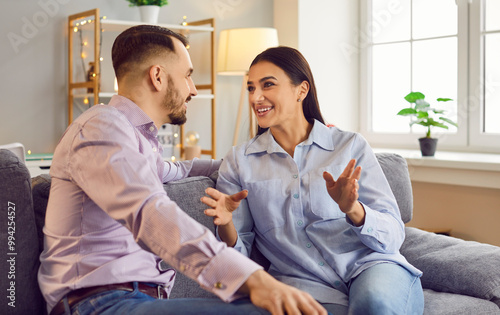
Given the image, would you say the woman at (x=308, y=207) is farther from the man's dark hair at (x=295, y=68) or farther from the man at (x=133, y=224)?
the man at (x=133, y=224)

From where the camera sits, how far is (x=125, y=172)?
3.93 ft

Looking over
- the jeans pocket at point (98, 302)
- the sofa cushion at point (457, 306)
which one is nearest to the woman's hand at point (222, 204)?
the jeans pocket at point (98, 302)

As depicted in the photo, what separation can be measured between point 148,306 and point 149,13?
271cm

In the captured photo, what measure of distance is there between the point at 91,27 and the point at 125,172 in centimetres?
260

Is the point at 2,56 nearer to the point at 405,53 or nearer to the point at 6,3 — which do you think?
the point at 6,3

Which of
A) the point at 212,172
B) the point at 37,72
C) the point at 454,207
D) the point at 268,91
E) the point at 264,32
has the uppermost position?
the point at 264,32

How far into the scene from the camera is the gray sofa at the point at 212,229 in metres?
1.44

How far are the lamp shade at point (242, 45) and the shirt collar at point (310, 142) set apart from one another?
180cm

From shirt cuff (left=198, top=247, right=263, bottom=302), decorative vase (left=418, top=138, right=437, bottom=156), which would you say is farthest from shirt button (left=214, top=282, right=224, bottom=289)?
decorative vase (left=418, top=138, right=437, bottom=156)

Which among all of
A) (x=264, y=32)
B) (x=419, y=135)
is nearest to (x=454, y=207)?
(x=419, y=135)

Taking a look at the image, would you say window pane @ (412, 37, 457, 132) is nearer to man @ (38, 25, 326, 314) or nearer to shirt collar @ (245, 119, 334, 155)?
shirt collar @ (245, 119, 334, 155)

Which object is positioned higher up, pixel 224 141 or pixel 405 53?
pixel 405 53

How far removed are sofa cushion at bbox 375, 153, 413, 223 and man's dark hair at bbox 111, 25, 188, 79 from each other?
39.7 inches

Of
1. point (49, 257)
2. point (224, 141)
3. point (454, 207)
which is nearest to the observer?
point (49, 257)
